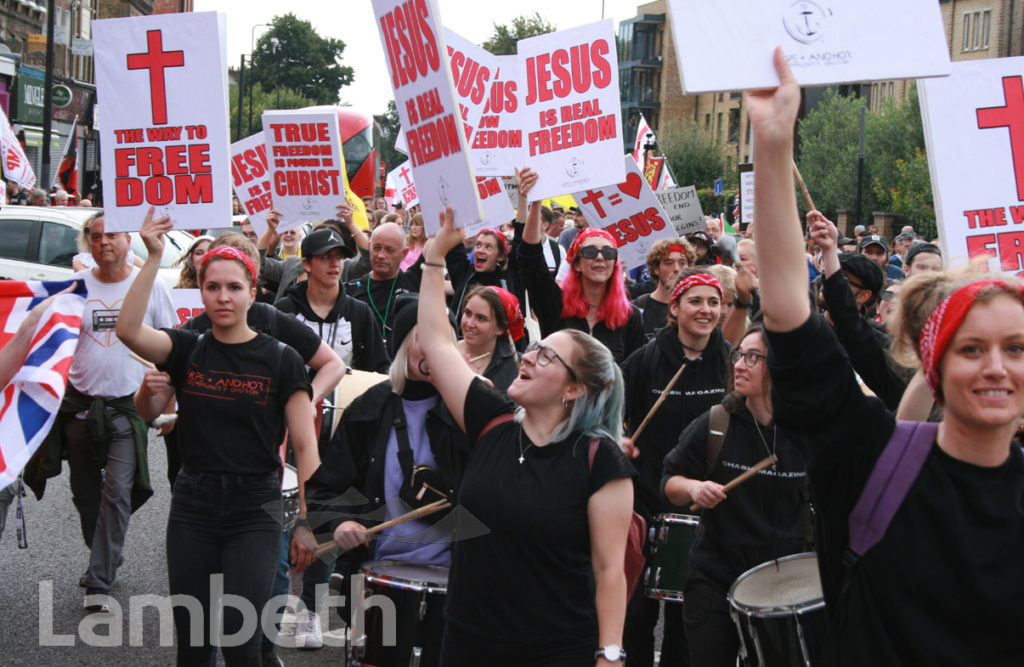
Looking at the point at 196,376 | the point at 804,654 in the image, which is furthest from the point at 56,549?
the point at 804,654

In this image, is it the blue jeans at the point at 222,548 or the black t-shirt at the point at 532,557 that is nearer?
the black t-shirt at the point at 532,557

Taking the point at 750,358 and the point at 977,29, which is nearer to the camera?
the point at 750,358

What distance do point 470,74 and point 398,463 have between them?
19.6 ft

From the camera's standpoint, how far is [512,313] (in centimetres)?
506

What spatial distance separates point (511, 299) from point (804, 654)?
199 cm

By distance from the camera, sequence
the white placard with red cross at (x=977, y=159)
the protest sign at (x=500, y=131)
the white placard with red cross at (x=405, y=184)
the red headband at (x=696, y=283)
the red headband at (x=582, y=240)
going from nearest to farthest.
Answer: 1. the white placard with red cross at (x=977, y=159)
2. the red headband at (x=696, y=283)
3. the red headband at (x=582, y=240)
4. the protest sign at (x=500, y=131)
5. the white placard with red cross at (x=405, y=184)

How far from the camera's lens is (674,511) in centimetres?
527

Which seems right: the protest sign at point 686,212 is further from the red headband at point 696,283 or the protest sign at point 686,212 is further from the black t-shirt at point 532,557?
the black t-shirt at point 532,557

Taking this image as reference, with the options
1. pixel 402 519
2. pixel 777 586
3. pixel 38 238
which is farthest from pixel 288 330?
pixel 38 238

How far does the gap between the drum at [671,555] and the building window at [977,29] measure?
5930cm

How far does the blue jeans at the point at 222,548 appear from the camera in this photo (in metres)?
4.37

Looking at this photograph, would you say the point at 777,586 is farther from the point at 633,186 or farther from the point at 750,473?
the point at 633,186

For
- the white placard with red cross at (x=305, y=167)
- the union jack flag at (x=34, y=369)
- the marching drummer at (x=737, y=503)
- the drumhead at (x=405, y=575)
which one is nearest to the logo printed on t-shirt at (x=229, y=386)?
the union jack flag at (x=34, y=369)

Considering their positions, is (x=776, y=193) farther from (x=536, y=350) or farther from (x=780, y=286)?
(x=536, y=350)
